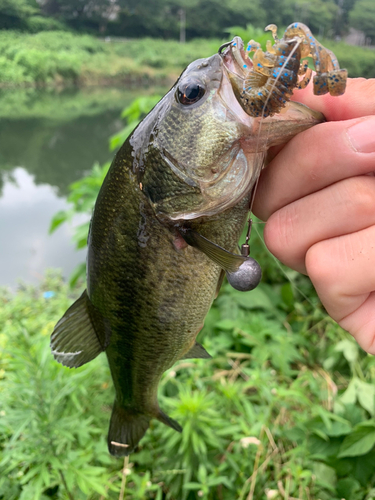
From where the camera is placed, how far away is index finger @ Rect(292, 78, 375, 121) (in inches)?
35.7

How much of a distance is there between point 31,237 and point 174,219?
22.2 ft

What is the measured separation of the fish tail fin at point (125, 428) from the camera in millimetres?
1458

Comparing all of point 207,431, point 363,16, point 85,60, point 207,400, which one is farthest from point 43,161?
point 363,16

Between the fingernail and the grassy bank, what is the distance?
8.92 metres

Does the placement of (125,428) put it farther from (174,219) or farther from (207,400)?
(174,219)

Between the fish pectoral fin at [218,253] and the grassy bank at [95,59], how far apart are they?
8.99m

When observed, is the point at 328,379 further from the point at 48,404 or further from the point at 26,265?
the point at 26,265

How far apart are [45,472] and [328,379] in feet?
7.30

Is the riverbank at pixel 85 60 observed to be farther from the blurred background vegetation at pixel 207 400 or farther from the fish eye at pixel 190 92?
the fish eye at pixel 190 92

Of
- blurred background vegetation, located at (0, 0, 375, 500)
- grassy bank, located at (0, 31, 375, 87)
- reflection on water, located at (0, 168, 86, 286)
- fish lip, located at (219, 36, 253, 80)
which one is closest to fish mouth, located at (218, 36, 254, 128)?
fish lip, located at (219, 36, 253, 80)

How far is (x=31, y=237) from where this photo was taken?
6.96 metres

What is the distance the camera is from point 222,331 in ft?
10.1

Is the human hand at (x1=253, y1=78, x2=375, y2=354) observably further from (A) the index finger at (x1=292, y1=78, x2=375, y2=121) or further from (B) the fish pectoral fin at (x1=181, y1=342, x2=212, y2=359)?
(B) the fish pectoral fin at (x1=181, y1=342, x2=212, y2=359)

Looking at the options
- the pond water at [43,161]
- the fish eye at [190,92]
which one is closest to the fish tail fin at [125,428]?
the fish eye at [190,92]
